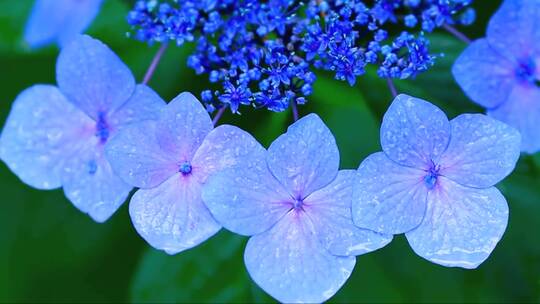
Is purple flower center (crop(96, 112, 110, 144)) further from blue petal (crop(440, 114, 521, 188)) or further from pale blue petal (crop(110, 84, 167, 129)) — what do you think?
blue petal (crop(440, 114, 521, 188))

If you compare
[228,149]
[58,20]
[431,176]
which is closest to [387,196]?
[431,176]

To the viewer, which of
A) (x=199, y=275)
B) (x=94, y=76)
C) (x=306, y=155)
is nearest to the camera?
(x=306, y=155)

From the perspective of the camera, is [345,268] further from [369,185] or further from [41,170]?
[41,170]

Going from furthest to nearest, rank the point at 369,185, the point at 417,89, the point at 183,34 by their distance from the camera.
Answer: the point at 417,89 < the point at 183,34 < the point at 369,185

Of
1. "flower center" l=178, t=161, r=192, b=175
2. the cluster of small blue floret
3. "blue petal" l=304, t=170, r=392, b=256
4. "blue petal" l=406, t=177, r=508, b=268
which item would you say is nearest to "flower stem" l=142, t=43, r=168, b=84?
the cluster of small blue floret

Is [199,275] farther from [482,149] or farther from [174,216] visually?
[482,149]

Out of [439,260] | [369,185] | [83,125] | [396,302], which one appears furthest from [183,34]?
[396,302]
